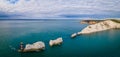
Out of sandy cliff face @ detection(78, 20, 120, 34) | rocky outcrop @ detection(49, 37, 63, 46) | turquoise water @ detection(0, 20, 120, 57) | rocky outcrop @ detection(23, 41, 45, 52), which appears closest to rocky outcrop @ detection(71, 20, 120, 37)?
sandy cliff face @ detection(78, 20, 120, 34)

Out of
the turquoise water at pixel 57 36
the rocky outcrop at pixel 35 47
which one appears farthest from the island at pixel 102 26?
the rocky outcrop at pixel 35 47

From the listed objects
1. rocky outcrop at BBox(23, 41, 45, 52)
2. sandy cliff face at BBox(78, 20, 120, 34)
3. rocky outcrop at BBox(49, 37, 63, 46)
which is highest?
sandy cliff face at BBox(78, 20, 120, 34)

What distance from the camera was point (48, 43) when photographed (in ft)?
20.0

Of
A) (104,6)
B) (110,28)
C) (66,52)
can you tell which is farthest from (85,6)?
(66,52)

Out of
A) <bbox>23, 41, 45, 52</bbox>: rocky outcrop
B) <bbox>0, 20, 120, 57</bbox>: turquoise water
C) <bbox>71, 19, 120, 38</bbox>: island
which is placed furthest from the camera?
<bbox>71, 19, 120, 38</bbox>: island

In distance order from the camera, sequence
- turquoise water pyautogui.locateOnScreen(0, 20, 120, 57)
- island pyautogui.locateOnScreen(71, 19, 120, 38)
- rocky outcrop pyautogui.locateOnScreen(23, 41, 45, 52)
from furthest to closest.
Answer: island pyautogui.locateOnScreen(71, 19, 120, 38)
turquoise water pyautogui.locateOnScreen(0, 20, 120, 57)
rocky outcrop pyautogui.locateOnScreen(23, 41, 45, 52)

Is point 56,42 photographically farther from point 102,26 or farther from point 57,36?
point 102,26

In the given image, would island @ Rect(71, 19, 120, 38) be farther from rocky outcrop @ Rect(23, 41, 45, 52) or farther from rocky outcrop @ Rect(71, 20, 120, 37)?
rocky outcrop @ Rect(23, 41, 45, 52)

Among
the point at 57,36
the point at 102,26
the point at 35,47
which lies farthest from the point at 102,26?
the point at 35,47

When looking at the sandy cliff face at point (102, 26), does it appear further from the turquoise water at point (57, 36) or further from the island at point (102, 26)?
the turquoise water at point (57, 36)

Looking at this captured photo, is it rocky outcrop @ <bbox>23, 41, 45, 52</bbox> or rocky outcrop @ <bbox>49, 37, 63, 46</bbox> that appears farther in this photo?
rocky outcrop @ <bbox>49, 37, 63, 46</bbox>

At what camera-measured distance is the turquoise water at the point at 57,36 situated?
6.02 meters

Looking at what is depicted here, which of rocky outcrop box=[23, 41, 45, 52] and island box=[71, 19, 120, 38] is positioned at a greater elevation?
island box=[71, 19, 120, 38]

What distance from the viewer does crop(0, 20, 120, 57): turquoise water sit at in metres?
6.02
